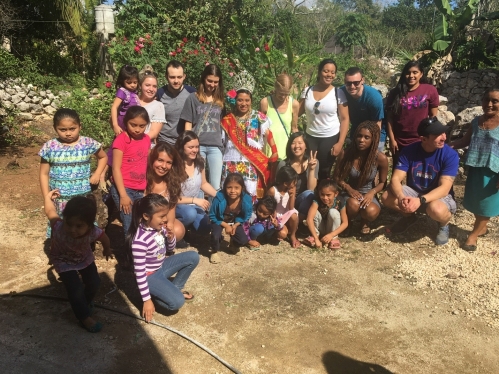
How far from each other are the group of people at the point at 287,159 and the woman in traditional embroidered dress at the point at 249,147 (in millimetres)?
11

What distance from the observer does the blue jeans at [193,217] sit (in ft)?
13.2

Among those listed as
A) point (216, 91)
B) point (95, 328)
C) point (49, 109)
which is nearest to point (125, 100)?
point (216, 91)

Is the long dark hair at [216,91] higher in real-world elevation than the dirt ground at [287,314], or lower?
higher

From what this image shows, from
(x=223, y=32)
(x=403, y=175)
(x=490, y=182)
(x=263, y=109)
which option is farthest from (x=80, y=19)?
(x=490, y=182)

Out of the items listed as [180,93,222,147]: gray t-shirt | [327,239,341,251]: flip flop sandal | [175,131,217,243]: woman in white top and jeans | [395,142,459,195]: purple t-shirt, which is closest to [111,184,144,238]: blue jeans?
[175,131,217,243]: woman in white top and jeans

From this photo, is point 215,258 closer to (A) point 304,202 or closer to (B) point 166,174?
(B) point 166,174

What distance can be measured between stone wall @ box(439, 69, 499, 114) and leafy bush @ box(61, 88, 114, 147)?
23.9 feet

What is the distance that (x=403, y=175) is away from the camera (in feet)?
14.4

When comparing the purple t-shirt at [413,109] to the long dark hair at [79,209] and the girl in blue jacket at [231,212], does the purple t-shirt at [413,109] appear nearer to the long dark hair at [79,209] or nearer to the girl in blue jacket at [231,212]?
the girl in blue jacket at [231,212]

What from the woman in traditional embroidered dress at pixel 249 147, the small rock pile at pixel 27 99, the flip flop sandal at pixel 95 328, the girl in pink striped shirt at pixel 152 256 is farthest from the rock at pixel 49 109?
the flip flop sandal at pixel 95 328

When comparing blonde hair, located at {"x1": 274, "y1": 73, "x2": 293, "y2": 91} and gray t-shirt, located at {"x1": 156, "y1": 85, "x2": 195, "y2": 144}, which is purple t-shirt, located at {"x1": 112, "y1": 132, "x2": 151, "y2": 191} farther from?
blonde hair, located at {"x1": 274, "y1": 73, "x2": 293, "y2": 91}

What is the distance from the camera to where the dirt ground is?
2.74m

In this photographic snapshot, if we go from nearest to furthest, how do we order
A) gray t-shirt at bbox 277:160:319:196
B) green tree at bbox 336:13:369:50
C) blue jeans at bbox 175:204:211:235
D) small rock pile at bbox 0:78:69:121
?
blue jeans at bbox 175:204:211:235, gray t-shirt at bbox 277:160:319:196, small rock pile at bbox 0:78:69:121, green tree at bbox 336:13:369:50

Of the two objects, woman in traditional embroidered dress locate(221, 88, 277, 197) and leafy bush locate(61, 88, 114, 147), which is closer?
woman in traditional embroidered dress locate(221, 88, 277, 197)
